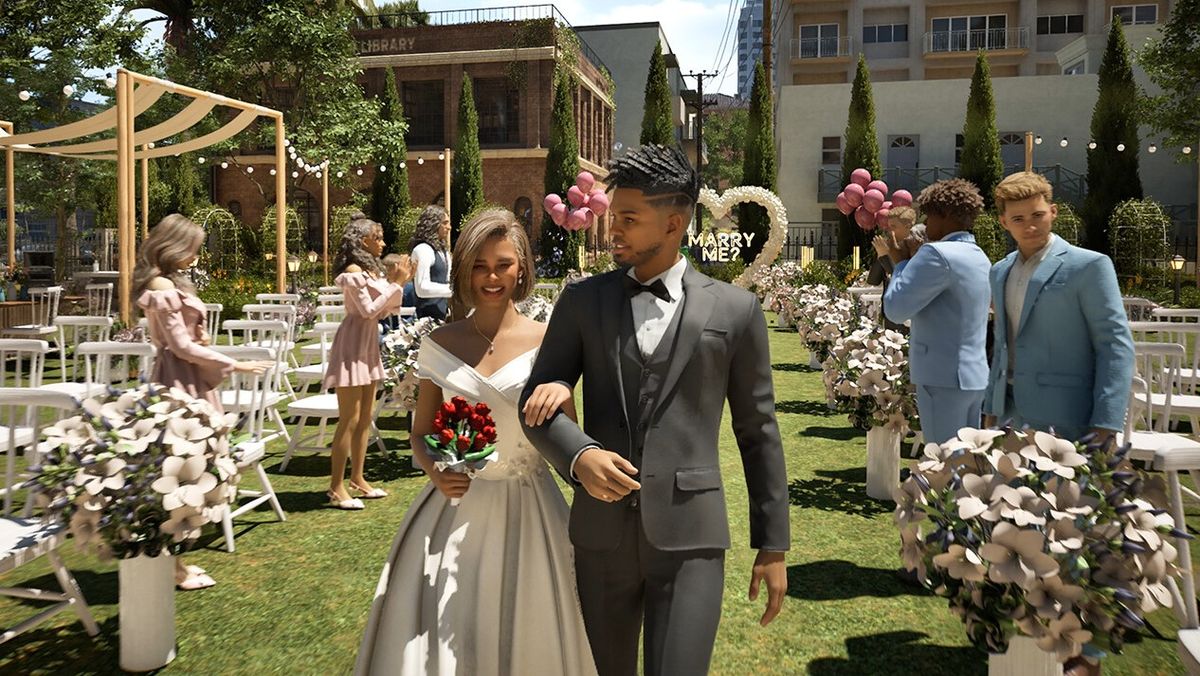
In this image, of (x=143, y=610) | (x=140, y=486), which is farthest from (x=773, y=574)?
(x=143, y=610)

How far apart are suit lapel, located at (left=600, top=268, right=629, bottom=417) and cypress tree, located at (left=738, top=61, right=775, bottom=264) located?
2657 centimetres

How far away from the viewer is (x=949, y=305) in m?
4.19

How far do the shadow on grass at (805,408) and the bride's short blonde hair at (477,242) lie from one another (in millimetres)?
6908

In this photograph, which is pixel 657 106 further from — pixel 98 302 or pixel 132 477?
pixel 132 477

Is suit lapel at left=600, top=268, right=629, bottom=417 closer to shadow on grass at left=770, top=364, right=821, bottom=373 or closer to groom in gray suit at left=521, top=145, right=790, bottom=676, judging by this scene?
groom in gray suit at left=521, top=145, right=790, bottom=676

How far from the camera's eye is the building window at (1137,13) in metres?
37.0

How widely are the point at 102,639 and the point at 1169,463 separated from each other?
4.39m

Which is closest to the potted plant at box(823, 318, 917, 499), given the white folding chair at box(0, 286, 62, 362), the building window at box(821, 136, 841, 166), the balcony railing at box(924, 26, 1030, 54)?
the white folding chair at box(0, 286, 62, 362)

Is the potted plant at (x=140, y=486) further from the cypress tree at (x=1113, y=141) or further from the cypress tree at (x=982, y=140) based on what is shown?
the cypress tree at (x=982, y=140)

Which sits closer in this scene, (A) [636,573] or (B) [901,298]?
(A) [636,573]

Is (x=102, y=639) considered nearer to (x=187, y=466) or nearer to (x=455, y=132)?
(x=187, y=466)

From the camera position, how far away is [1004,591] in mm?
2502

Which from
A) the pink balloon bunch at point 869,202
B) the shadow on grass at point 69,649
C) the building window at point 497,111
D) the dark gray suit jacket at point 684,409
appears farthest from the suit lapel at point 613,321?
the building window at point 497,111

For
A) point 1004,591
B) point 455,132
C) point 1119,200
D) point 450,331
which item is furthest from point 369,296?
point 455,132
